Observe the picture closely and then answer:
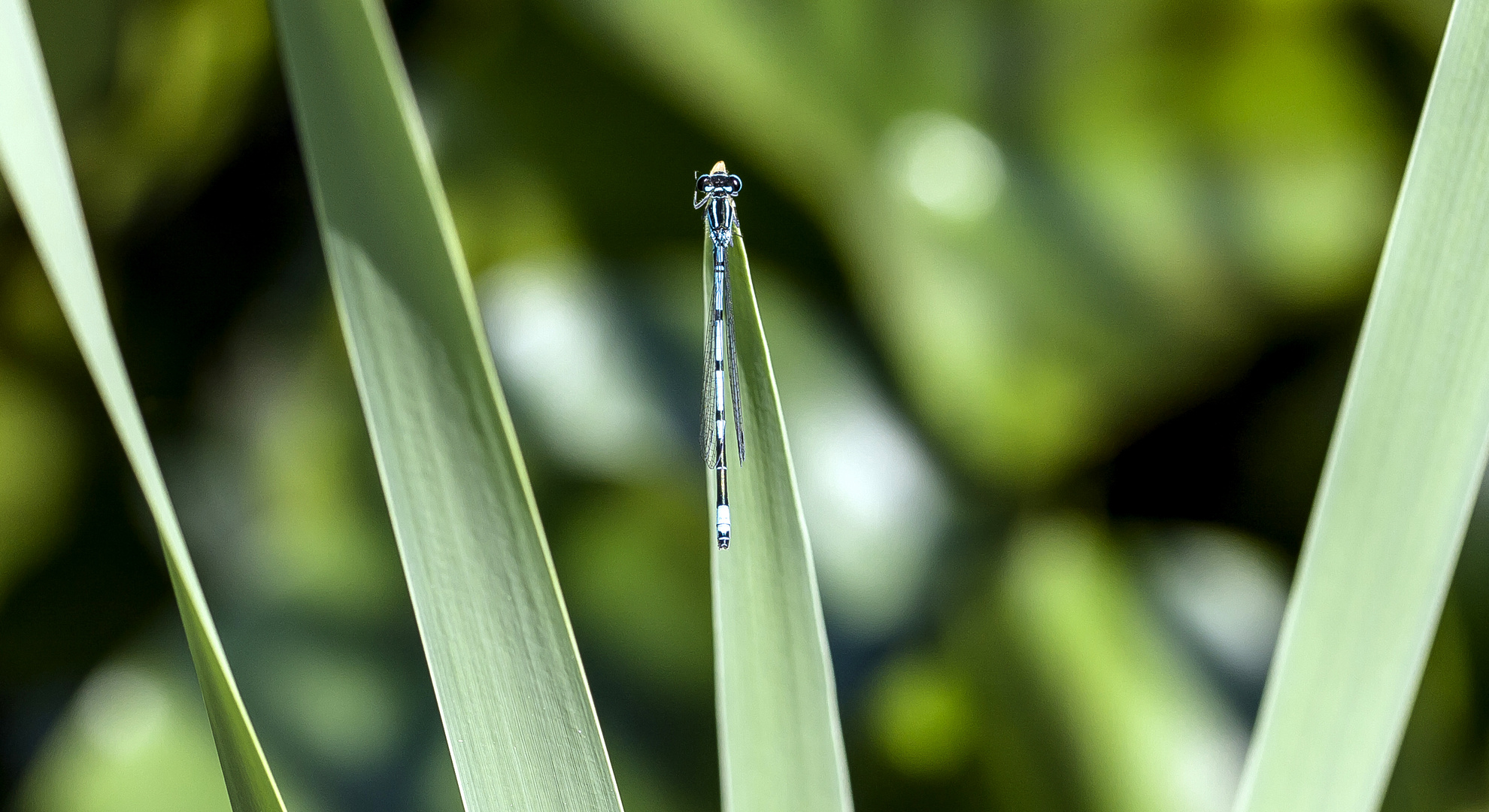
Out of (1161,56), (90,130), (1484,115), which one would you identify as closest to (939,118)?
(1161,56)

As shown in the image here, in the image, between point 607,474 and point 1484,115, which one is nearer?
point 1484,115

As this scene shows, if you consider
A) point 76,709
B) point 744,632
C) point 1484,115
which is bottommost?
point 76,709

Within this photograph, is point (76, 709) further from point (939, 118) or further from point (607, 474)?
point (939, 118)

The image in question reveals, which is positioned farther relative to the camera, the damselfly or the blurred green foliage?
the blurred green foliage

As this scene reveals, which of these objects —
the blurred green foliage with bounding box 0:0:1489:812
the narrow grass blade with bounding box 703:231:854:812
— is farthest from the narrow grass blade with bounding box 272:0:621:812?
the blurred green foliage with bounding box 0:0:1489:812

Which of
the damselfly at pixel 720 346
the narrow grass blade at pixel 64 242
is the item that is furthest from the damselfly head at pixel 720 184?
the narrow grass blade at pixel 64 242

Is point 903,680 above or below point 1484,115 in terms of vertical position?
below

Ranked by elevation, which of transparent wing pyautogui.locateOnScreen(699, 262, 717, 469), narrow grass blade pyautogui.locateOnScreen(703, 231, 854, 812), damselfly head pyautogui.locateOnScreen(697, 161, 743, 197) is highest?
damselfly head pyautogui.locateOnScreen(697, 161, 743, 197)

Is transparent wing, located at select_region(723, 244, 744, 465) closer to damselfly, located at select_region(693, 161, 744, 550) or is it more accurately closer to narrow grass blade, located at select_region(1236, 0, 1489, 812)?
damselfly, located at select_region(693, 161, 744, 550)
